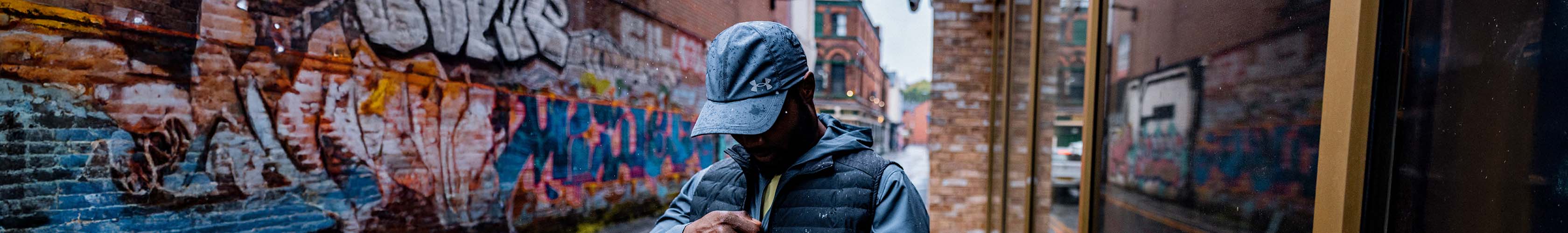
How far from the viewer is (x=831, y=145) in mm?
1500

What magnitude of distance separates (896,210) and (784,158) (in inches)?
10.6

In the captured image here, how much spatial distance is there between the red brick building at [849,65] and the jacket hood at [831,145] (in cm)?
1891

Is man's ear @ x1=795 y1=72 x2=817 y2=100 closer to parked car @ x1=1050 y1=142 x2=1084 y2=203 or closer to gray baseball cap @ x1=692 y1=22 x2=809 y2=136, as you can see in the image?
gray baseball cap @ x1=692 y1=22 x2=809 y2=136

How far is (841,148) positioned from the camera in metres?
1.49

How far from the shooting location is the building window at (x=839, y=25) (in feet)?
81.9

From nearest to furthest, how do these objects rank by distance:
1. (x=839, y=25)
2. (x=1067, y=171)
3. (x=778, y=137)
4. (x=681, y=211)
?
1. (x=778, y=137)
2. (x=681, y=211)
3. (x=1067, y=171)
4. (x=839, y=25)

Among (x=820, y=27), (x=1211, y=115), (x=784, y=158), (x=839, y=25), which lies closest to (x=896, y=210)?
(x=784, y=158)

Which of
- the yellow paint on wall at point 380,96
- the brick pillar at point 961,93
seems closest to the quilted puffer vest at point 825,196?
the brick pillar at point 961,93

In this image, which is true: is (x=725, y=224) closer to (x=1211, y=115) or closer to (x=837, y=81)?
(x=1211, y=115)

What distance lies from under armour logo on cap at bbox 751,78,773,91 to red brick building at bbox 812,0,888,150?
755 inches

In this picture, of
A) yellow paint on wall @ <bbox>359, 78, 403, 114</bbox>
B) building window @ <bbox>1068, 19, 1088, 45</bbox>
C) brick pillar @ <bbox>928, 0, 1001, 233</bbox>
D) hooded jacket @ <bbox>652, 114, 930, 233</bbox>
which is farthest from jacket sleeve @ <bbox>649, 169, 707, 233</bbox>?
yellow paint on wall @ <bbox>359, 78, 403, 114</bbox>

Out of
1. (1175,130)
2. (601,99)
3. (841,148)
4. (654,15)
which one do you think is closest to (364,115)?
(601,99)

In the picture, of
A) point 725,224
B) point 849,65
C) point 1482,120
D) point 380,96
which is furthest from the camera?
point 849,65

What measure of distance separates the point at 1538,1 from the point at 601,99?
6.62 metres
